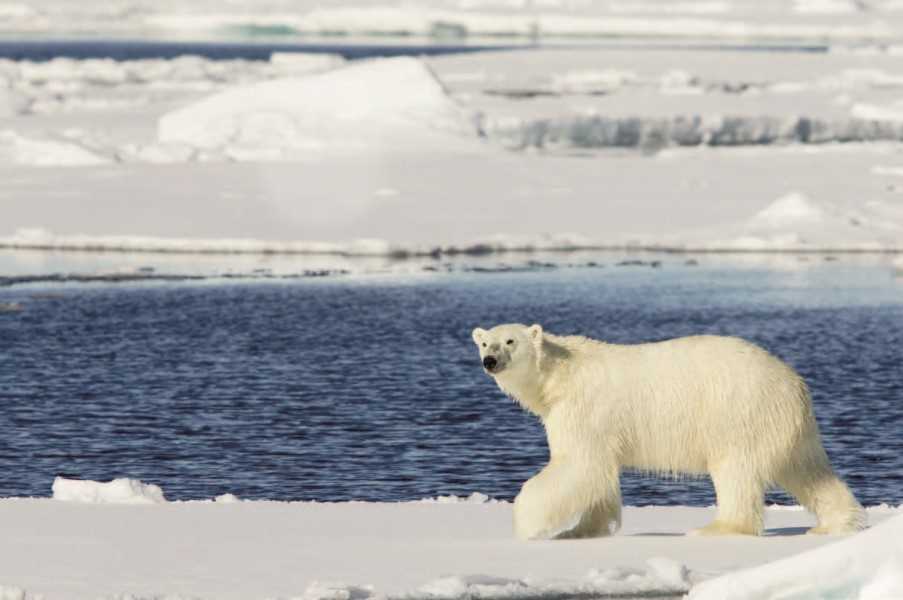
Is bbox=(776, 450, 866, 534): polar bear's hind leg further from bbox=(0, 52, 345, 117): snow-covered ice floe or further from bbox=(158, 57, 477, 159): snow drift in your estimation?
bbox=(0, 52, 345, 117): snow-covered ice floe

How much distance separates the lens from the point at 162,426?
1591 centimetres

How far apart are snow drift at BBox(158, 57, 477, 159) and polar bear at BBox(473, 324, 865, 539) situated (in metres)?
25.8

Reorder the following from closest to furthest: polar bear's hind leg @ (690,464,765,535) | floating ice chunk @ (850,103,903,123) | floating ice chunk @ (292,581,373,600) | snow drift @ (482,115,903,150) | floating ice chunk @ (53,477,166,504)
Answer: floating ice chunk @ (292,581,373,600), polar bear's hind leg @ (690,464,765,535), floating ice chunk @ (53,477,166,504), snow drift @ (482,115,903,150), floating ice chunk @ (850,103,903,123)

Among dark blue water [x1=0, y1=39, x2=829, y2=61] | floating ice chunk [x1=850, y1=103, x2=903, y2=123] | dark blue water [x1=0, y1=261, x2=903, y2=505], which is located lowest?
dark blue water [x1=0, y1=261, x2=903, y2=505]

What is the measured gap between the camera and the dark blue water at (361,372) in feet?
45.7

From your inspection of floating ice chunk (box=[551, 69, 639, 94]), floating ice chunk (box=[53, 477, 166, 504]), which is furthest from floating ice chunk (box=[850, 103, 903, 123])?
floating ice chunk (box=[53, 477, 166, 504])

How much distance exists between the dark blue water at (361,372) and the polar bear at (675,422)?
323cm

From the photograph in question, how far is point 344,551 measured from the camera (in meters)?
8.59

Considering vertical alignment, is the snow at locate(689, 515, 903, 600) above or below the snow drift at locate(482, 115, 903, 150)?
below

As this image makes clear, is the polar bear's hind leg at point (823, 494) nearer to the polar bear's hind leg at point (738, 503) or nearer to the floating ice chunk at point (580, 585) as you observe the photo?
the polar bear's hind leg at point (738, 503)

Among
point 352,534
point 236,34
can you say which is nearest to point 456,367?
point 352,534

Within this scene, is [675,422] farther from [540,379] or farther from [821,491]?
[821,491]

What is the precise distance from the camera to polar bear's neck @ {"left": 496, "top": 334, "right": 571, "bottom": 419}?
944 cm

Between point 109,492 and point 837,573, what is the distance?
16.3ft
